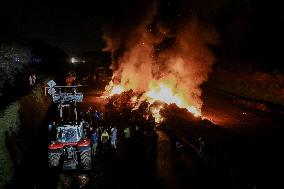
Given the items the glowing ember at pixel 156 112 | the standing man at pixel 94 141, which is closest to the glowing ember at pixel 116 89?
the glowing ember at pixel 156 112

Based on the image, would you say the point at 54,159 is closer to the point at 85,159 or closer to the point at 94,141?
the point at 85,159

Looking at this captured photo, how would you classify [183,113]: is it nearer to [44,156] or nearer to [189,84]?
[189,84]

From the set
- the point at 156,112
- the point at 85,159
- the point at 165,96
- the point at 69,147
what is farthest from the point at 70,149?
the point at 165,96

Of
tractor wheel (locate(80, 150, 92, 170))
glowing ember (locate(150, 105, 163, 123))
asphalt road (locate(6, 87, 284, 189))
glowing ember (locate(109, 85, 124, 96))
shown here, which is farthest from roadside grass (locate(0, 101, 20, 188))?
glowing ember (locate(109, 85, 124, 96))

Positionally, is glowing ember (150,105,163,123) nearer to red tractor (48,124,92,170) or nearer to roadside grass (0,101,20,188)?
roadside grass (0,101,20,188)

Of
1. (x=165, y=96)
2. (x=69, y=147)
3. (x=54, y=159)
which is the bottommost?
(x=54, y=159)

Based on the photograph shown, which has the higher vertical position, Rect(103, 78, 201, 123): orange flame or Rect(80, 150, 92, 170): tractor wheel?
Rect(103, 78, 201, 123): orange flame

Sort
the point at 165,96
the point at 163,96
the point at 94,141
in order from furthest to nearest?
the point at 163,96 < the point at 165,96 < the point at 94,141

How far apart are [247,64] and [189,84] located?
14451mm

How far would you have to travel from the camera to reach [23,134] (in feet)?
68.0

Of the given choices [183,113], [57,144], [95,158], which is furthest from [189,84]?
[57,144]

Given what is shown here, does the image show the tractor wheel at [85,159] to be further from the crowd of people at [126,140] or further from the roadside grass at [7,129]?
the roadside grass at [7,129]

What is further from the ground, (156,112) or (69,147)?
(156,112)

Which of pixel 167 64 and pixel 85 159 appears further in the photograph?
pixel 167 64
